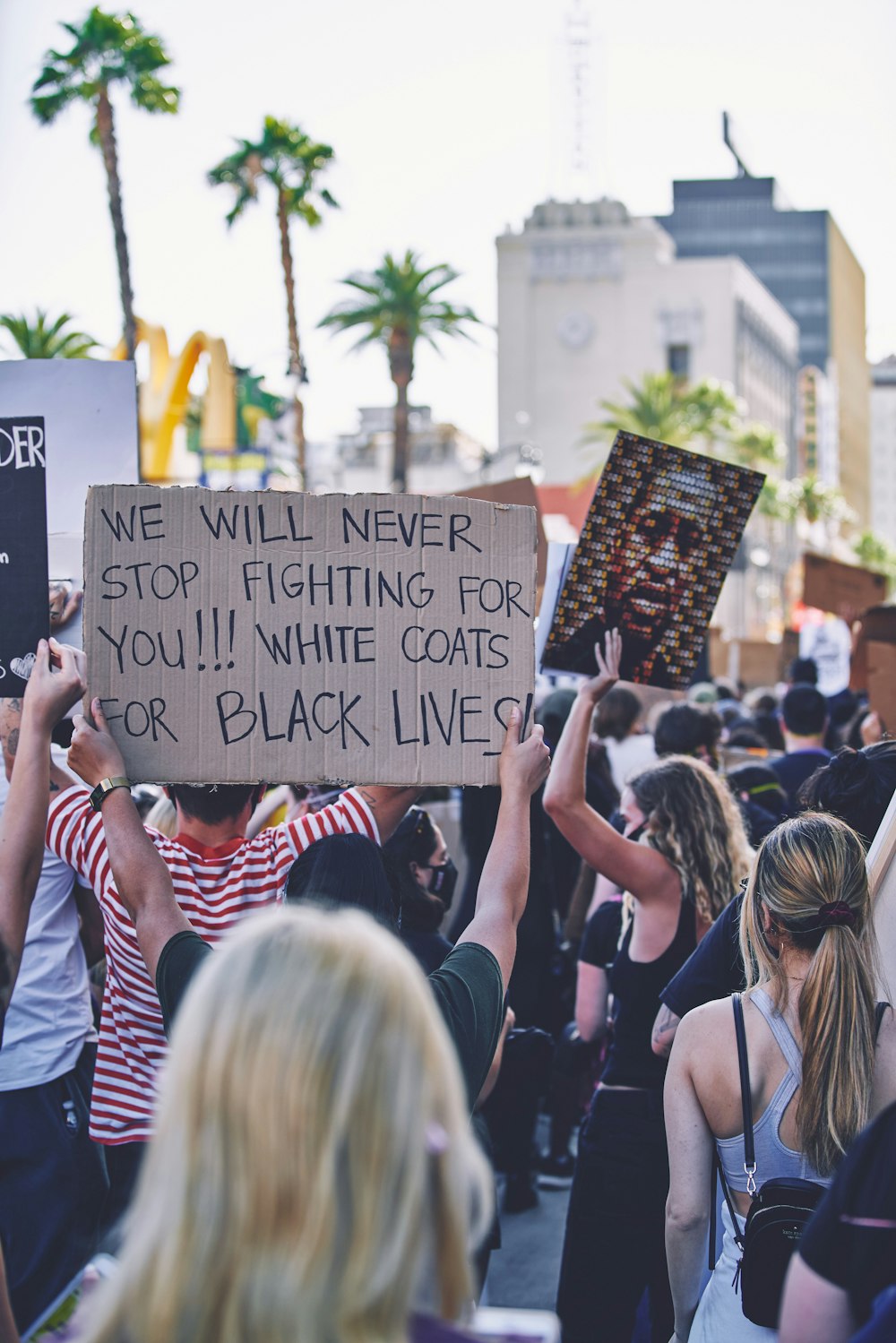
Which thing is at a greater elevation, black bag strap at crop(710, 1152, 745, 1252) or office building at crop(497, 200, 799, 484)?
office building at crop(497, 200, 799, 484)

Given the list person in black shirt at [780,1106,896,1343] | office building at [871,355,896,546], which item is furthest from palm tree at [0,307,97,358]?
office building at [871,355,896,546]

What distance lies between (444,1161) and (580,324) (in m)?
77.3

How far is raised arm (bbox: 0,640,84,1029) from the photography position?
8.12 ft

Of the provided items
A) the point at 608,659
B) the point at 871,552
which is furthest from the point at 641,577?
the point at 871,552

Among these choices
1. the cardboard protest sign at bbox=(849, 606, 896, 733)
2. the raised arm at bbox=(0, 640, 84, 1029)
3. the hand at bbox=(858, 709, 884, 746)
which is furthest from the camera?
the hand at bbox=(858, 709, 884, 746)

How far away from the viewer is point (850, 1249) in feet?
5.74

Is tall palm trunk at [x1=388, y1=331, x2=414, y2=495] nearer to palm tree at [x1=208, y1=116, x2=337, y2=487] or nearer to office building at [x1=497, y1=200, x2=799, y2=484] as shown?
palm tree at [x1=208, y1=116, x2=337, y2=487]

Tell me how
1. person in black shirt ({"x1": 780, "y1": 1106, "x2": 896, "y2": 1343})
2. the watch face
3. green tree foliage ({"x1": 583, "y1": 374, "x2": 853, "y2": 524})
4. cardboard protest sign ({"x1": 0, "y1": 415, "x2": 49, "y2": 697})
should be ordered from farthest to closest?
the watch face, green tree foliage ({"x1": 583, "y1": 374, "x2": 853, "y2": 524}), cardboard protest sign ({"x1": 0, "y1": 415, "x2": 49, "y2": 697}), person in black shirt ({"x1": 780, "y1": 1106, "x2": 896, "y2": 1343})

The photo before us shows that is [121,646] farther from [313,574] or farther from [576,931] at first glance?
[576,931]

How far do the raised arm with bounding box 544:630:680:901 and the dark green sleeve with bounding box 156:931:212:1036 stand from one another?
1.44m

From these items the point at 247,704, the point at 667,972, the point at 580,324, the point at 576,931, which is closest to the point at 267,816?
the point at 576,931

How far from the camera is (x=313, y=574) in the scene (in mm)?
2646

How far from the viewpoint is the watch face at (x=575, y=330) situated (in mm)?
75938

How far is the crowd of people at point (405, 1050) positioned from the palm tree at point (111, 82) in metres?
24.4
